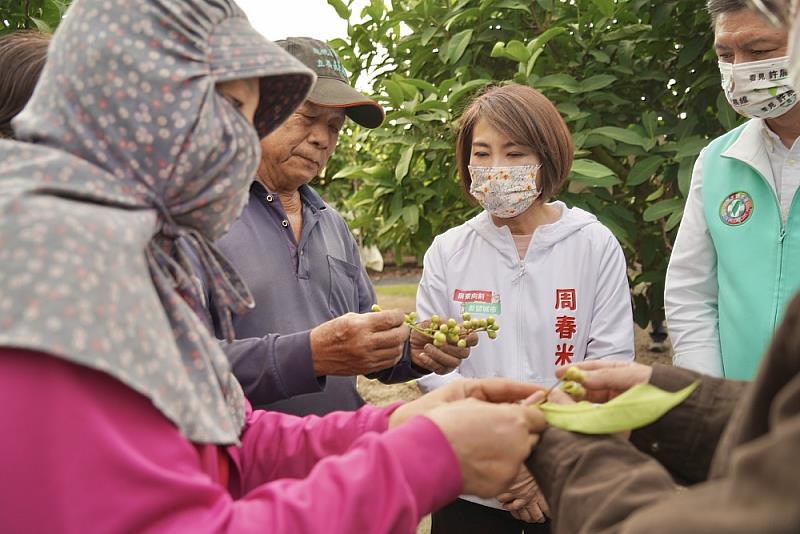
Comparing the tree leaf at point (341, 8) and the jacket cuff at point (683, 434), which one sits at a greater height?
the tree leaf at point (341, 8)

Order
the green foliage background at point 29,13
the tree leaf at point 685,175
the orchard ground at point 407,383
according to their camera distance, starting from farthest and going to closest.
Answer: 1. the orchard ground at point 407,383
2. the tree leaf at point 685,175
3. the green foliage background at point 29,13

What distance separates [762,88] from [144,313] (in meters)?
2.39

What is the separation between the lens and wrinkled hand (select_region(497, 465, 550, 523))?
2506 millimetres

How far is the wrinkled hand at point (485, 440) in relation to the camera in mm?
1380

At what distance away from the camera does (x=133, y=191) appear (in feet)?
4.05

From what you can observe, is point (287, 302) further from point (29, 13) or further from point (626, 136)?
point (626, 136)

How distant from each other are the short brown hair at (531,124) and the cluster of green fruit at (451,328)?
2.50 ft

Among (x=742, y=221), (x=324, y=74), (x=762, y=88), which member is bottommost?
(x=742, y=221)

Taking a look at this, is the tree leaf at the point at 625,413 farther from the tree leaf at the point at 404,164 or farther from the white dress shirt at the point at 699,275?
the tree leaf at the point at 404,164

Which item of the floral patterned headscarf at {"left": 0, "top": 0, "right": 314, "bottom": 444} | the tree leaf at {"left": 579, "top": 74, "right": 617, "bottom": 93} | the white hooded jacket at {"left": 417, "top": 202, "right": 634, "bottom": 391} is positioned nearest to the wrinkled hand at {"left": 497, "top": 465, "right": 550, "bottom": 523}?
the white hooded jacket at {"left": 417, "top": 202, "right": 634, "bottom": 391}

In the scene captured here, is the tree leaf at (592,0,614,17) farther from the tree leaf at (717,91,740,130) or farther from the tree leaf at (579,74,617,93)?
the tree leaf at (717,91,740,130)

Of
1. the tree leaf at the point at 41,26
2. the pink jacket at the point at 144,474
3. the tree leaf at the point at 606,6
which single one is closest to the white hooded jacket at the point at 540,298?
the tree leaf at the point at 606,6

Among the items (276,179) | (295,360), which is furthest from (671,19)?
(295,360)

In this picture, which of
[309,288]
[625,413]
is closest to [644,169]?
[309,288]
